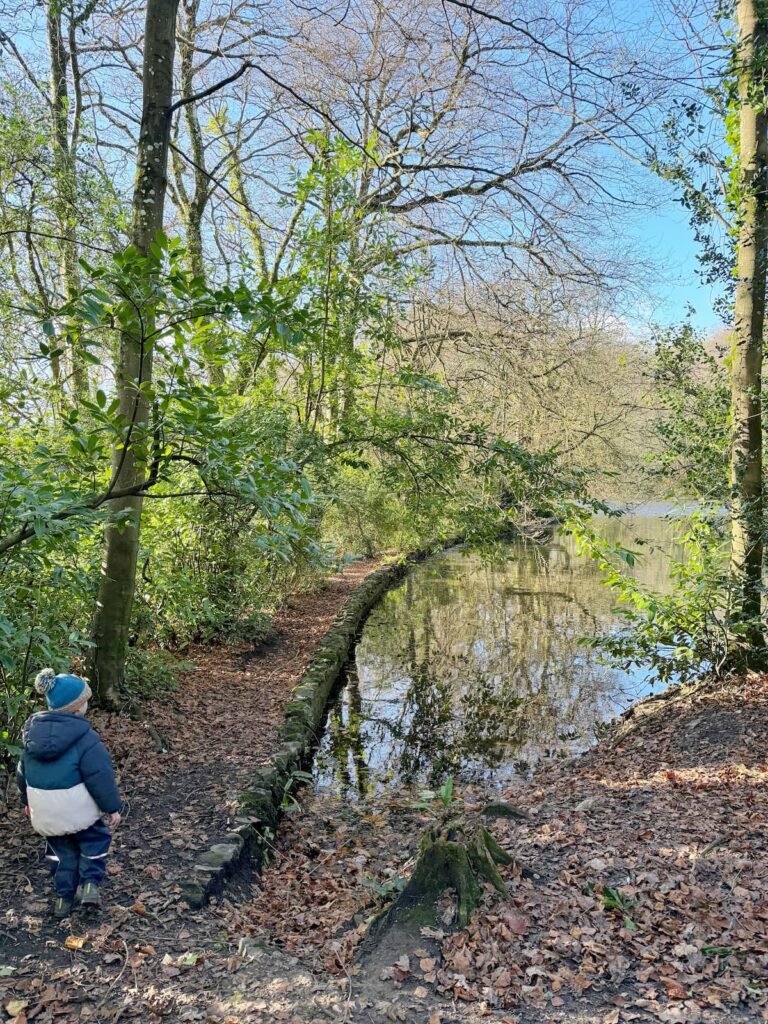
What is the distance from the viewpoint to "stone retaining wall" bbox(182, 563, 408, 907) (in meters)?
4.06

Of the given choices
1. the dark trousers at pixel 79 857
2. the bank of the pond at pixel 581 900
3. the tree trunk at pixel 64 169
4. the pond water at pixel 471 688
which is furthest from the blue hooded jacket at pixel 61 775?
the tree trunk at pixel 64 169

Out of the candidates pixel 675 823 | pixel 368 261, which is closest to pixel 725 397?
pixel 368 261

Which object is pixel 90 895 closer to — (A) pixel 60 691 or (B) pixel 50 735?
(B) pixel 50 735

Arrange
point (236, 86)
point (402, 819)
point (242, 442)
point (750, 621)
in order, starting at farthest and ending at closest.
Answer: point (236, 86) < point (750, 621) < point (402, 819) < point (242, 442)

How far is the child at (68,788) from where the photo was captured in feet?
10.9

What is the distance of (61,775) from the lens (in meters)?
3.31

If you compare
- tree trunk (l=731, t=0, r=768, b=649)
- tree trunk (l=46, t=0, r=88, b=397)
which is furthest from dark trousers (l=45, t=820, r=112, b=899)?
tree trunk (l=731, t=0, r=768, b=649)

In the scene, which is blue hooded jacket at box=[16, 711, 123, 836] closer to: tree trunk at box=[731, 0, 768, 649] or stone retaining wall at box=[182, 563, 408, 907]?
stone retaining wall at box=[182, 563, 408, 907]

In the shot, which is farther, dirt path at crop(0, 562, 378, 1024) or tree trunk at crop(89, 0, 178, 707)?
→ tree trunk at crop(89, 0, 178, 707)

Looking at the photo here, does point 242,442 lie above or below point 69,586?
above

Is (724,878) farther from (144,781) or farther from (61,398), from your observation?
(61,398)

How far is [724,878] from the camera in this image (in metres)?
3.65

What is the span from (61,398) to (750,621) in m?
7.81

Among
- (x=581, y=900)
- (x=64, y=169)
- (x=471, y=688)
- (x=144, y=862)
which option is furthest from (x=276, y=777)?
(x=64, y=169)
